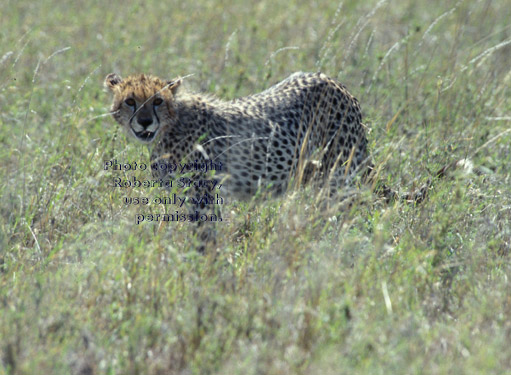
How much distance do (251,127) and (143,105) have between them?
0.76 meters

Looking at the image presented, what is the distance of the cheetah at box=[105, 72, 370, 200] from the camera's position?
436cm

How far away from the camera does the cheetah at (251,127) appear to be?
436 centimetres

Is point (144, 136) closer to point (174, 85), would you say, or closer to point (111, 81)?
point (174, 85)

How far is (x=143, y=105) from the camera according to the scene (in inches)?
168

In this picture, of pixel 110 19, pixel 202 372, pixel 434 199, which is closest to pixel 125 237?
pixel 202 372

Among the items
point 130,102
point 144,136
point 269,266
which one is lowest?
point 269,266

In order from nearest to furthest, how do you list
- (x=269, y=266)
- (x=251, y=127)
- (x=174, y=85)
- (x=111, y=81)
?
(x=269, y=266)
(x=174, y=85)
(x=111, y=81)
(x=251, y=127)

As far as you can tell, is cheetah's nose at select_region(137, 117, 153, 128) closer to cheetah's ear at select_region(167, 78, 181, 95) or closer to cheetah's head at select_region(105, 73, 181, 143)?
cheetah's head at select_region(105, 73, 181, 143)

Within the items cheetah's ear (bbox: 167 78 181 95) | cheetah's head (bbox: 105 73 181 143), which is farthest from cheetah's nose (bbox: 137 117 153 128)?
cheetah's ear (bbox: 167 78 181 95)

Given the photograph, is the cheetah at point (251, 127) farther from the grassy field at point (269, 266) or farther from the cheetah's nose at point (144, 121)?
the grassy field at point (269, 266)

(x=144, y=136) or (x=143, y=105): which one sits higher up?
(x=143, y=105)

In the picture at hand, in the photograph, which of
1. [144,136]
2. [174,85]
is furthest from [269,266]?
[174,85]

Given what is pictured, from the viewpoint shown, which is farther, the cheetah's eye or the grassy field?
the cheetah's eye

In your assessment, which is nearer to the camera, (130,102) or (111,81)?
(130,102)
